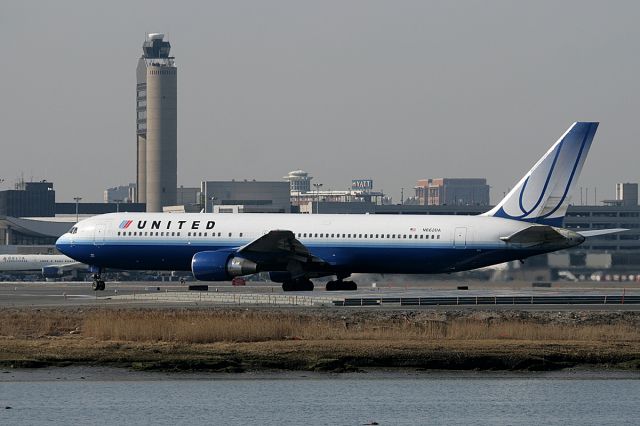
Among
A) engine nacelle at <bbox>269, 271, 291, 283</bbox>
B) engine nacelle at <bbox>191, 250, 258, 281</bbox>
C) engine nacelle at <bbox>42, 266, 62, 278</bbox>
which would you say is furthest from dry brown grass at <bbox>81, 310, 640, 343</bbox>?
engine nacelle at <bbox>42, 266, 62, 278</bbox>

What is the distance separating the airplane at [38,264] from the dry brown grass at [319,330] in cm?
8564

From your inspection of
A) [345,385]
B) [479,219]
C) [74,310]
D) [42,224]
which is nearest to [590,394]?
[345,385]

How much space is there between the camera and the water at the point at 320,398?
36281 mm

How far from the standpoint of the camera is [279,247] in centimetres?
7256

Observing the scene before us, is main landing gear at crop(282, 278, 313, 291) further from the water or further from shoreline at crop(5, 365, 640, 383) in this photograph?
the water

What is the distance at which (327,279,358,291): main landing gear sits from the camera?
75938mm

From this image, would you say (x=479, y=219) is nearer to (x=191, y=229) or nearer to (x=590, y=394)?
(x=191, y=229)

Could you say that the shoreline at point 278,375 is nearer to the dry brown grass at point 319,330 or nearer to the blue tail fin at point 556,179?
the dry brown grass at point 319,330

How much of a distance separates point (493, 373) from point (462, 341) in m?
4.33

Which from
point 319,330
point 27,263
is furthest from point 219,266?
point 27,263

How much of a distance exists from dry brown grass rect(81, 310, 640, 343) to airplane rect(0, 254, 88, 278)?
8564 centimetres

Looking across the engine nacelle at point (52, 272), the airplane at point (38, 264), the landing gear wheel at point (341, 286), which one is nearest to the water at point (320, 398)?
the landing gear wheel at point (341, 286)

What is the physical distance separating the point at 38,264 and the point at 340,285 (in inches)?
2772

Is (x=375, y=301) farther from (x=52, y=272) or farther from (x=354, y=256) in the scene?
(x=52, y=272)
